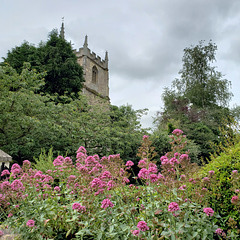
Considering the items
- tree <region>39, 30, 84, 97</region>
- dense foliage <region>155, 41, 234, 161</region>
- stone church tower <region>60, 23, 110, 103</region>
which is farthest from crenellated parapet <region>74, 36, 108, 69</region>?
dense foliage <region>155, 41, 234, 161</region>

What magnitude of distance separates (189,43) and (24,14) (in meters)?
24.0

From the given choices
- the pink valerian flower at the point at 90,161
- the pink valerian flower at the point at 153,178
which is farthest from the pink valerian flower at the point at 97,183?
the pink valerian flower at the point at 153,178

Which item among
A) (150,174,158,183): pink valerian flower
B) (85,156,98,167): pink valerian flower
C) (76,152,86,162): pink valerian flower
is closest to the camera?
(150,174,158,183): pink valerian flower

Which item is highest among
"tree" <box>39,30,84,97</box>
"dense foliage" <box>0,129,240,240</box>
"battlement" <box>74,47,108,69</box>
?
"battlement" <box>74,47,108,69</box>

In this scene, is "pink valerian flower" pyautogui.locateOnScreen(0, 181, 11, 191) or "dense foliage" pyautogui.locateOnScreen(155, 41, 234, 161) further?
"dense foliage" pyautogui.locateOnScreen(155, 41, 234, 161)

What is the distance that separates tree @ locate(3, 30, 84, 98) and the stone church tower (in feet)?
19.7

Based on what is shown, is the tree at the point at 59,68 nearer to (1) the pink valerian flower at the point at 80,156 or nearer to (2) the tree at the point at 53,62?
(2) the tree at the point at 53,62

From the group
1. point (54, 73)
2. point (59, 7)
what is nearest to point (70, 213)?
point (59, 7)

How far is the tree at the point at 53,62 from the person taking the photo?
15812 mm

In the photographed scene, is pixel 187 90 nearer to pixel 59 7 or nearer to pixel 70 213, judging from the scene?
pixel 59 7

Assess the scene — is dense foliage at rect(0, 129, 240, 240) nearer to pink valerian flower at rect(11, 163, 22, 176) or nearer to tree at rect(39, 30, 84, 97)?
pink valerian flower at rect(11, 163, 22, 176)

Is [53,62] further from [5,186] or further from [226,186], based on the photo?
[226,186]

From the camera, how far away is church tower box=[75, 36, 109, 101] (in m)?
24.2

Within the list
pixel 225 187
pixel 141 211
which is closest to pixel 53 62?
pixel 141 211
